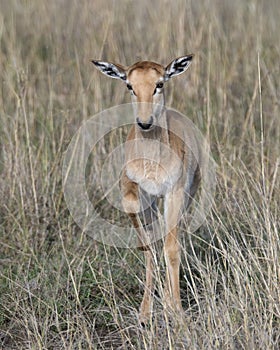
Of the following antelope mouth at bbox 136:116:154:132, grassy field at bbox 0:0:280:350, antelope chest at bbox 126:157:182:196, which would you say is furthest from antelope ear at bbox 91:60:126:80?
grassy field at bbox 0:0:280:350

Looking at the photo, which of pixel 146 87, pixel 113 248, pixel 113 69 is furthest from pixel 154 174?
pixel 113 248

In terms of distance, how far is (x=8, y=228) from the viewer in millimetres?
5523

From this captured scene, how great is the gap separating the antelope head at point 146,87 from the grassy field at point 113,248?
0.59 m

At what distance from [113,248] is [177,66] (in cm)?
129

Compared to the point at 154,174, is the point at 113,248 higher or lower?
lower

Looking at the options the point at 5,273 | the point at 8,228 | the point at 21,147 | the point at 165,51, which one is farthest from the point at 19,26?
the point at 5,273

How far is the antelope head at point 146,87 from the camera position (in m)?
4.52

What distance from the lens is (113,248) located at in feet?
17.5

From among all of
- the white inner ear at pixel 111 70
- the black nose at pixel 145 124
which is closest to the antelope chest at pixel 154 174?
the black nose at pixel 145 124

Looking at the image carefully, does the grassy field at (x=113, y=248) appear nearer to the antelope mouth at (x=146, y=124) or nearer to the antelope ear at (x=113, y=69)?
the antelope mouth at (x=146, y=124)

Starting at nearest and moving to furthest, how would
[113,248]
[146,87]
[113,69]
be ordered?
[146,87]
[113,69]
[113,248]

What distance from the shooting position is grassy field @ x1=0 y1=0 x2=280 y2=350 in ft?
13.1

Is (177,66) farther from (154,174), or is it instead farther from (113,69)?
(154,174)

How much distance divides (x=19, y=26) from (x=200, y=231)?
487 centimetres
